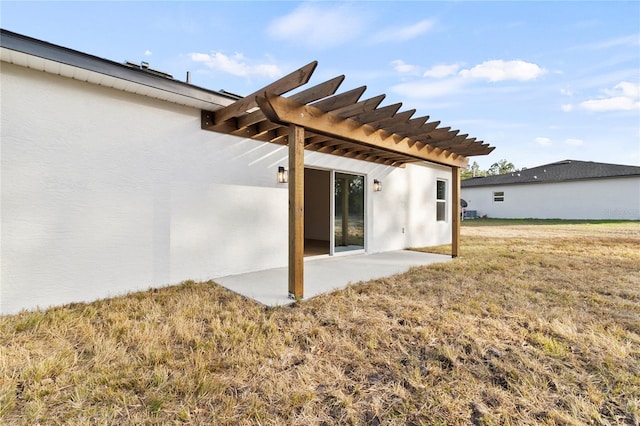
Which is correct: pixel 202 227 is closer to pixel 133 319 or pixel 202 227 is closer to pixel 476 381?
pixel 133 319

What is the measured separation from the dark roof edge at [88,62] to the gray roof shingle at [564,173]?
24.7 m

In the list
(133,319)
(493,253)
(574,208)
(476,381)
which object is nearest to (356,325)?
(476,381)

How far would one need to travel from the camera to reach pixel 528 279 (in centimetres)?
472

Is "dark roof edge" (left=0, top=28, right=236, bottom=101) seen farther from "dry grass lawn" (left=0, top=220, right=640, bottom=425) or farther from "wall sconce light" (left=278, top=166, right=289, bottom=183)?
"dry grass lawn" (left=0, top=220, right=640, bottom=425)

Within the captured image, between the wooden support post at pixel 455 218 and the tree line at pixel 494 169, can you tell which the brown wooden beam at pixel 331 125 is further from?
the tree line at pixel 494 169

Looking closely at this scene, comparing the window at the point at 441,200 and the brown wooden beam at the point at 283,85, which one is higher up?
the brown wooden beam at the point at 283,85

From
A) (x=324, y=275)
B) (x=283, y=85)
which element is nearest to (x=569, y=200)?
(x=324, y=275)

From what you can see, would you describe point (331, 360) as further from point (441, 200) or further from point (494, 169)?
point (494, 169)

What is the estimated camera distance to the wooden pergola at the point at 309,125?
344cm

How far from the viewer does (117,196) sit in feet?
12.7

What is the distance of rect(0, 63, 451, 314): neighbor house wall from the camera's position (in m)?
3.28

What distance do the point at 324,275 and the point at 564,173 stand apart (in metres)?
24.3

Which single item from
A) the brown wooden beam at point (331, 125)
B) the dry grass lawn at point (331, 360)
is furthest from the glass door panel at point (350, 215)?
the dry grass lawn at point (331, 360)

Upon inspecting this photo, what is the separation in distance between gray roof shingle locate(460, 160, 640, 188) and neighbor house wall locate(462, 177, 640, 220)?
42 centimetres
